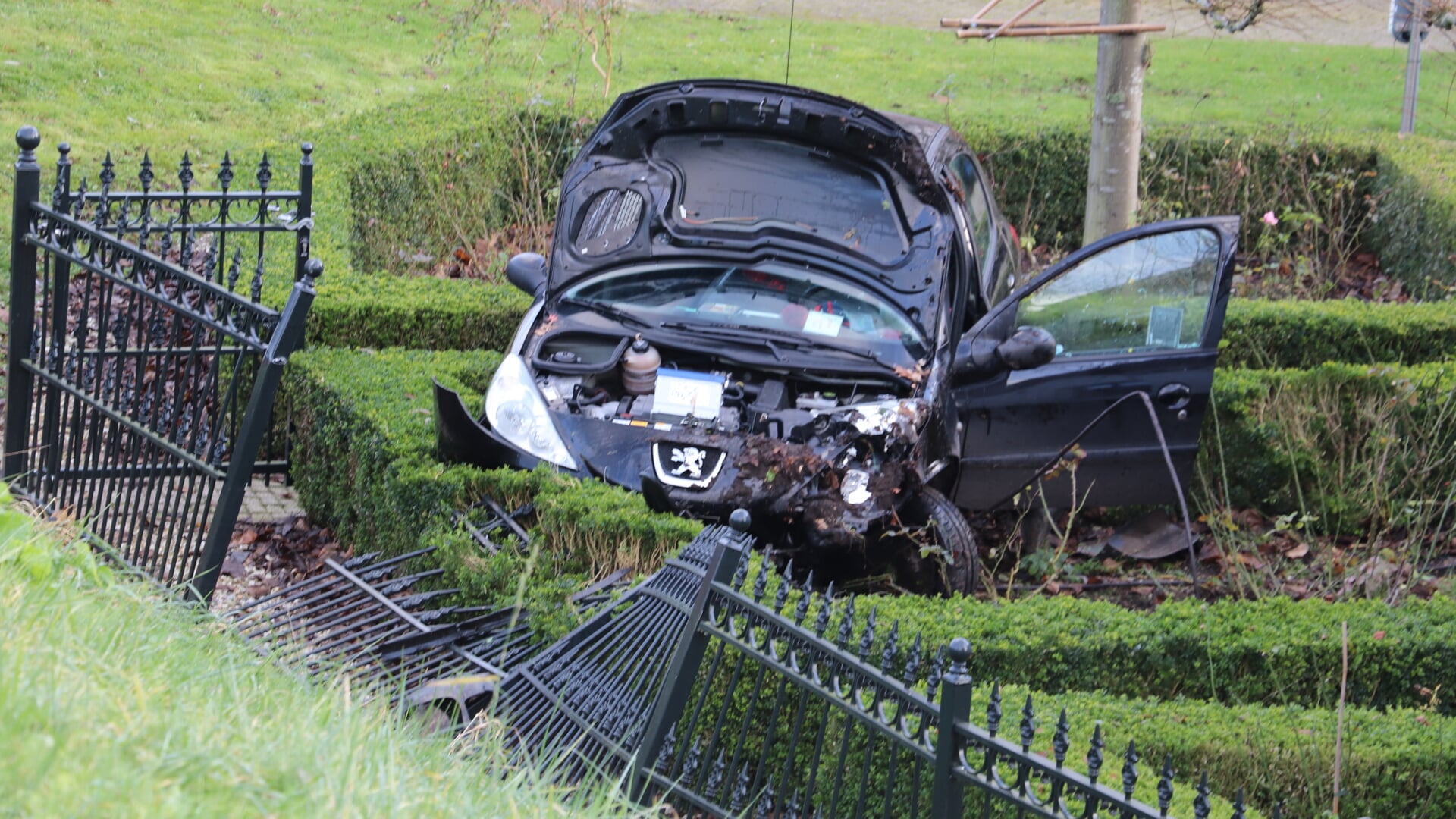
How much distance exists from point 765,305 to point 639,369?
0.70m

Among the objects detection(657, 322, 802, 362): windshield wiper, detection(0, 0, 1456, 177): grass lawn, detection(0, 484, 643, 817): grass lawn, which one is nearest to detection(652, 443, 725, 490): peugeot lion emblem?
detection(657, 322, 802, 362): windshield wiper

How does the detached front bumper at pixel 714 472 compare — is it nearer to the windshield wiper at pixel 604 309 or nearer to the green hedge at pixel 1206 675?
the green hedge at pixel 1206 675

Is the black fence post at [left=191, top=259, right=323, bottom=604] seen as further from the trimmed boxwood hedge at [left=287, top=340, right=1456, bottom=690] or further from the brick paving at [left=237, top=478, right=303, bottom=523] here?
the brick paving at [left=237, top=478, right=303, bottom=523]

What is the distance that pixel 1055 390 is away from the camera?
662cm

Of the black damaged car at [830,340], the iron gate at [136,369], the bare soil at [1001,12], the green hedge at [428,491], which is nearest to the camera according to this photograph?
the iron gate at [136,369]

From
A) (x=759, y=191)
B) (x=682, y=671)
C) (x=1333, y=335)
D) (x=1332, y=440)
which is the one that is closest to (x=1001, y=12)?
(x=1333, y=335)

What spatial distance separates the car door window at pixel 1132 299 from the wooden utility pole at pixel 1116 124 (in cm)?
225

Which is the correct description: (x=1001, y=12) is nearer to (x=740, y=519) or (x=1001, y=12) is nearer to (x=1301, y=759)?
(x=1301, y=759)

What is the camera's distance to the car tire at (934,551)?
597 centimetres

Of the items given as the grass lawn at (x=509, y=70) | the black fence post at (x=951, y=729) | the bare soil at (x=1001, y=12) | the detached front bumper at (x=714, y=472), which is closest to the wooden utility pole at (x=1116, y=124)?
the grass lawn at (x=509, y=70)

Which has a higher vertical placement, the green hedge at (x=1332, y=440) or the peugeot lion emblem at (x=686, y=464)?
the green hedge at (x=1332, y=440)

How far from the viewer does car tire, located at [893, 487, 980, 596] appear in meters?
5.97

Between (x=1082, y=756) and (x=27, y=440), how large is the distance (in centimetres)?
449

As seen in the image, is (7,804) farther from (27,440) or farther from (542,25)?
(542,25)
